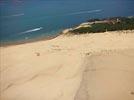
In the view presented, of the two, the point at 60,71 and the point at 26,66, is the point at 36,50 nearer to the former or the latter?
the point at 26,66

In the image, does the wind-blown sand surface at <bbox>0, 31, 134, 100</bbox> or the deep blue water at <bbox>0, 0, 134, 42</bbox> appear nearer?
the wind-blown sand surface at <bbox>0, 31, 134, 100</bbox>

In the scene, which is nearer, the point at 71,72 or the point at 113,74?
the point at 113,74

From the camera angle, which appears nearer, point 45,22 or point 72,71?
point 72,71

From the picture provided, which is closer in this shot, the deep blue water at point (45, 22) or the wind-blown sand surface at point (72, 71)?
the wind-blown sand surface at point (72, 71)

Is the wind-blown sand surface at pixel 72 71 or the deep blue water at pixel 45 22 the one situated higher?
the wind-blown sand surface at pixel 72 71

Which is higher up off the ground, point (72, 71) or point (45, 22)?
point (72, 71)

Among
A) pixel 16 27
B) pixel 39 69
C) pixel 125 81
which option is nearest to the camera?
pixel 125 81

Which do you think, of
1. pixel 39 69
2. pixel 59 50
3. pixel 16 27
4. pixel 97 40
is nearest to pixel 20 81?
pixel 39 69

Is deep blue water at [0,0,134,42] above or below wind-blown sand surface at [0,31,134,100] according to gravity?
below
